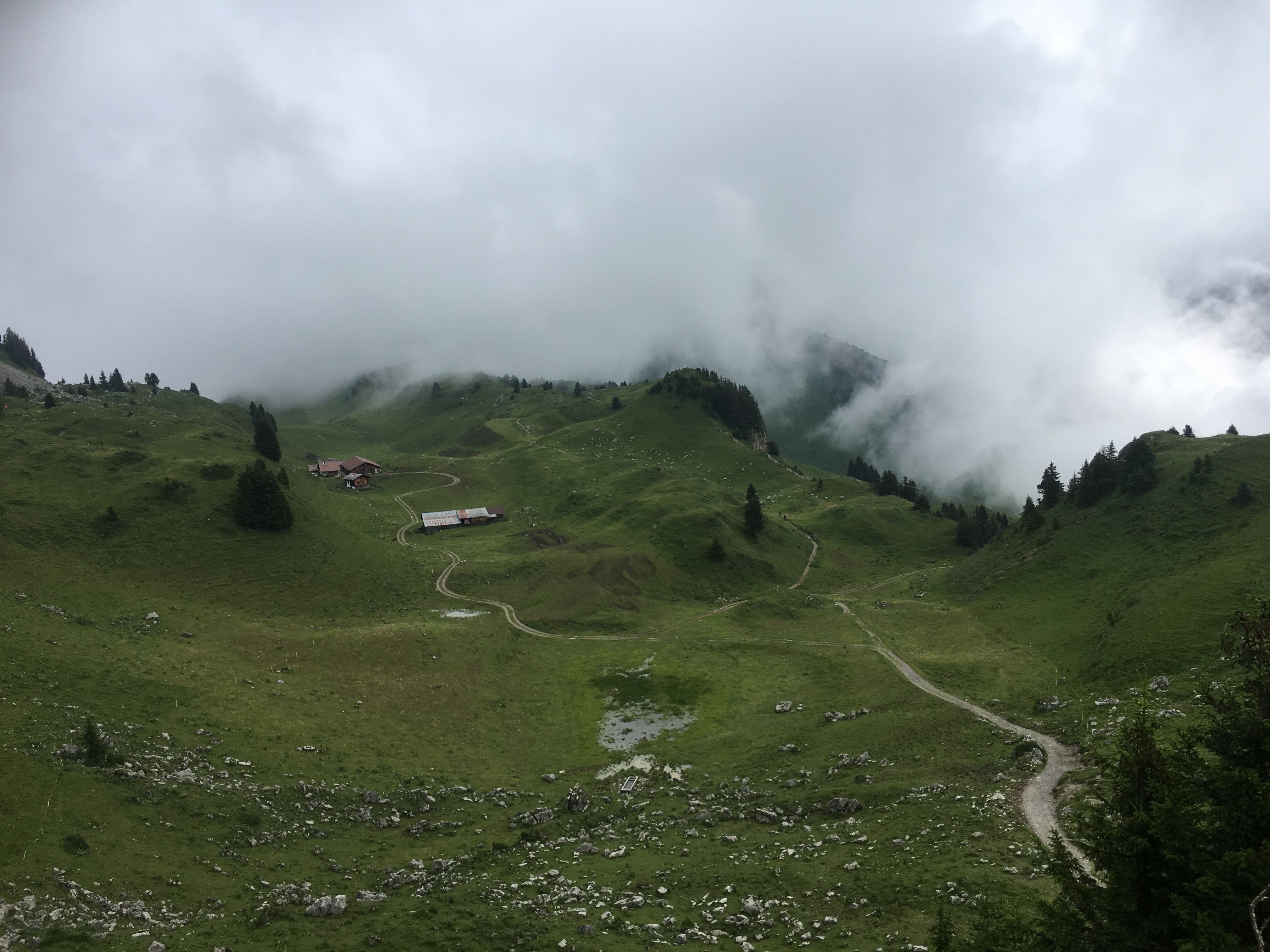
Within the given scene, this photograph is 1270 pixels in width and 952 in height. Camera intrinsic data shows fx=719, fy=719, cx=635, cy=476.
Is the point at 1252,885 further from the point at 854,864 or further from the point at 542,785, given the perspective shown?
the point at 542,785

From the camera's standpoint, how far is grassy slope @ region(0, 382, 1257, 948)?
34.1 metres

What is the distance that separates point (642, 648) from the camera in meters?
88.9

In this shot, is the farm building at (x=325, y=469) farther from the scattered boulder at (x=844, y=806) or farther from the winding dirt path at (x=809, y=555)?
the scattered boulder at (x=844, y=806)

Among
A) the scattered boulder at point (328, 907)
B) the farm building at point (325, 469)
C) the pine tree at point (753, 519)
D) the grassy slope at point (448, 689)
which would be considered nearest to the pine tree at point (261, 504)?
the grassy slope at point (448, 689)

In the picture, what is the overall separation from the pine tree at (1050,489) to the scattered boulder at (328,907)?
373 feet

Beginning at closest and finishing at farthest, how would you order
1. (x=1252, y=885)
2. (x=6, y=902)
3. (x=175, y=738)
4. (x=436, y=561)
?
(x=1252, y=885) → (x=6, y=902) → (x=175, y=738) → (x=436, y=561)

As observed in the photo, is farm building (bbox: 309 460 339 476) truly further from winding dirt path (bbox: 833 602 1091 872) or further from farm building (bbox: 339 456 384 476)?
winding dirt path (bbox: 833 602 1091 872)

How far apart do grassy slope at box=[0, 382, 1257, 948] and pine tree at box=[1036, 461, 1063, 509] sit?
13271 mm

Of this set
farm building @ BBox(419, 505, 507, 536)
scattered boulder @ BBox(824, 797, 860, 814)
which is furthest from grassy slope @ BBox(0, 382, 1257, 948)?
farm building @ BBox(419, 505, 507, 536)

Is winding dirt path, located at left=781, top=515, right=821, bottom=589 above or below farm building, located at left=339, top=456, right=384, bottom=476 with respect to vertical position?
below

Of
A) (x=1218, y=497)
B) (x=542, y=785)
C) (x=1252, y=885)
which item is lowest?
(x=542, y=785)

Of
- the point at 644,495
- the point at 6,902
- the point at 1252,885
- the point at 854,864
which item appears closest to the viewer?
the point at 1252,885

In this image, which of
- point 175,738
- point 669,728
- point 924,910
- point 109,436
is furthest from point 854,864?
point 109,436

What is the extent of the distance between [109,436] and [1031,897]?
472ft
